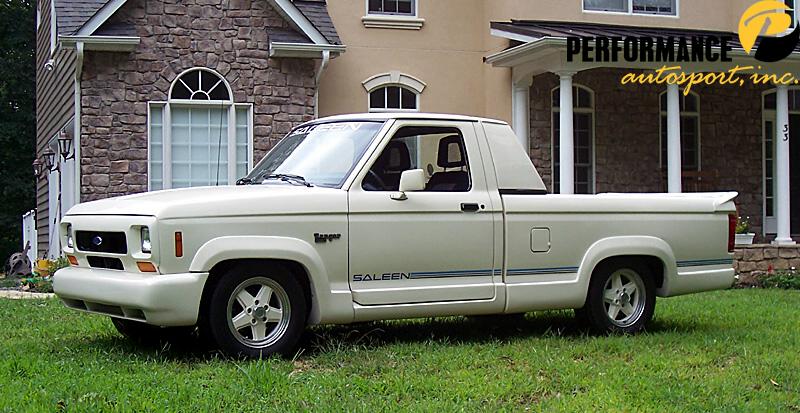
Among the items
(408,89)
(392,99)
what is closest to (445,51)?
(408,89)

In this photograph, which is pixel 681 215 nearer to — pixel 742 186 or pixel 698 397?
pixel 698 397

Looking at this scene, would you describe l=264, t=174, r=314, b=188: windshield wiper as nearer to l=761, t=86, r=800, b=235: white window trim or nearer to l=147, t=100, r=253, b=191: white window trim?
l=147, t=100, r=253, b=191: white window trim

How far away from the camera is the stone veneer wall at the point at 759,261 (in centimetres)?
1614

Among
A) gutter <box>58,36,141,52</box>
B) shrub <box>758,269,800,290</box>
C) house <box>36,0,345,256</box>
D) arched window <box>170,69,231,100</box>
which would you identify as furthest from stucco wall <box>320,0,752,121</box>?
shrub <box>758,269,800,290</box>

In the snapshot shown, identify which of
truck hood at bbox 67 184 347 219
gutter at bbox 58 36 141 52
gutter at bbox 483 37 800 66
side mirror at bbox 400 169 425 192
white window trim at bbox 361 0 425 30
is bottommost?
truck hood at bbox 67 184 347 219

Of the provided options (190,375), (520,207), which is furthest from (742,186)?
(190,375)

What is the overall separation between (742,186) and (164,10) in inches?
408

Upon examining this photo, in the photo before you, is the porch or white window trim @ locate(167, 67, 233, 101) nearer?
white window trim @ locate(167, 67, 233, 101)

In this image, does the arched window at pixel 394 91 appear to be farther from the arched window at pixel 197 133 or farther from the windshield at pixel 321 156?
the windshield at pixel 321 156

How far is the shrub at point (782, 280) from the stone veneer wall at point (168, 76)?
7120 mm

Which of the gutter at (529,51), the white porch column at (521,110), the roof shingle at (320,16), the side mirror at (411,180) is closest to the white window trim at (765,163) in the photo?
the gutter at (529,51)

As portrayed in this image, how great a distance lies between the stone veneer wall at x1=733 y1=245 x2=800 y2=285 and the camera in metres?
16.1

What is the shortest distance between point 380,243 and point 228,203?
115 centimetres

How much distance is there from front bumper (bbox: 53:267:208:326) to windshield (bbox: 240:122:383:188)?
126 centimetres
